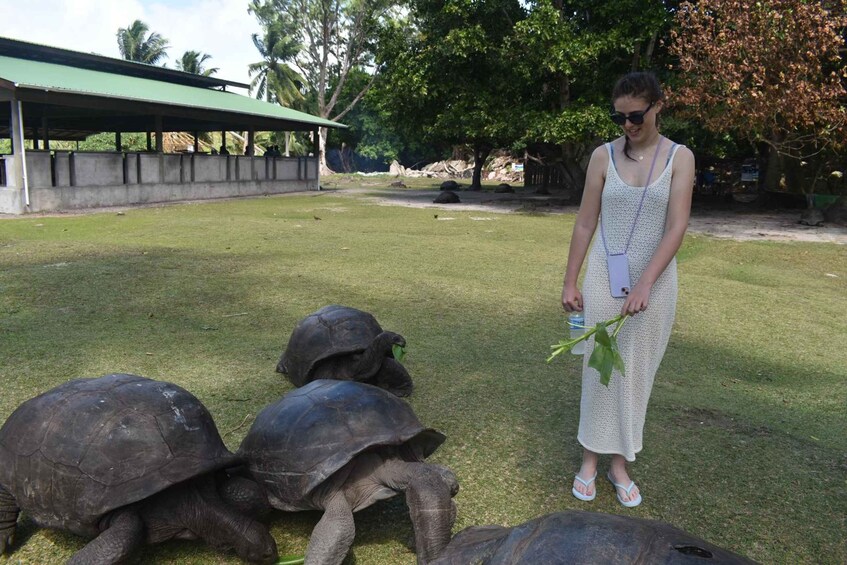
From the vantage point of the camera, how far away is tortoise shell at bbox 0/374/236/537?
2230 millimetres

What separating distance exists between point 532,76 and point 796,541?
16222mm

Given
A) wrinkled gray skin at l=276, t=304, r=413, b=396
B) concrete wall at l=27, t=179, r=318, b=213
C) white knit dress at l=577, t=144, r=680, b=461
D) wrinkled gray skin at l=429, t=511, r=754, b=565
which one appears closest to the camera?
wrinkled gray skin at l=429, t=511, r=754, b=565

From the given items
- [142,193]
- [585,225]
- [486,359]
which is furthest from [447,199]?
[585,225]

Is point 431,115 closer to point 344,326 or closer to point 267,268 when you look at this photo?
point 267,268

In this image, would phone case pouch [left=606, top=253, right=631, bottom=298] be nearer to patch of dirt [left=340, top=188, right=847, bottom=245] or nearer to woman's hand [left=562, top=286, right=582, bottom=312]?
woman's hand [left=562, top=286, right=582, bottom=312]

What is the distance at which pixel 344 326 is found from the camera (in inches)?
156

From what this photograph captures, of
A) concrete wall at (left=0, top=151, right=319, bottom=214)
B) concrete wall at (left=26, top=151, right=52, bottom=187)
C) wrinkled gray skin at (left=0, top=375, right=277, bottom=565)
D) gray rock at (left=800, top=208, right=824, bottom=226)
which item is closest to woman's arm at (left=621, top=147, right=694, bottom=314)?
wrinkled gray skin at (left=0, top=375, right=277, bottom=565)

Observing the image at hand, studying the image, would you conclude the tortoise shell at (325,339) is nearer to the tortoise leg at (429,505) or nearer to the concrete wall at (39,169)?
the tortoise leg at (429,505)

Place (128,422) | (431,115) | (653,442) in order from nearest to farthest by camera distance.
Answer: (128,422)
(653,442)
(431,115)

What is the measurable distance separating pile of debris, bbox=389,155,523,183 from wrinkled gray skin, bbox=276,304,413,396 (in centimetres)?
4021

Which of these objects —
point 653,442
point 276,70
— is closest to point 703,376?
point 653,442

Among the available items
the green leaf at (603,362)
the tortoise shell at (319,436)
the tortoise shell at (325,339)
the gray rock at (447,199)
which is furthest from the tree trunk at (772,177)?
the tortoise shell at (319,436)

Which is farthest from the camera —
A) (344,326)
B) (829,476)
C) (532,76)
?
(532,76)

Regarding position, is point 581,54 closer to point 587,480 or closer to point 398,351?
point 398,351
